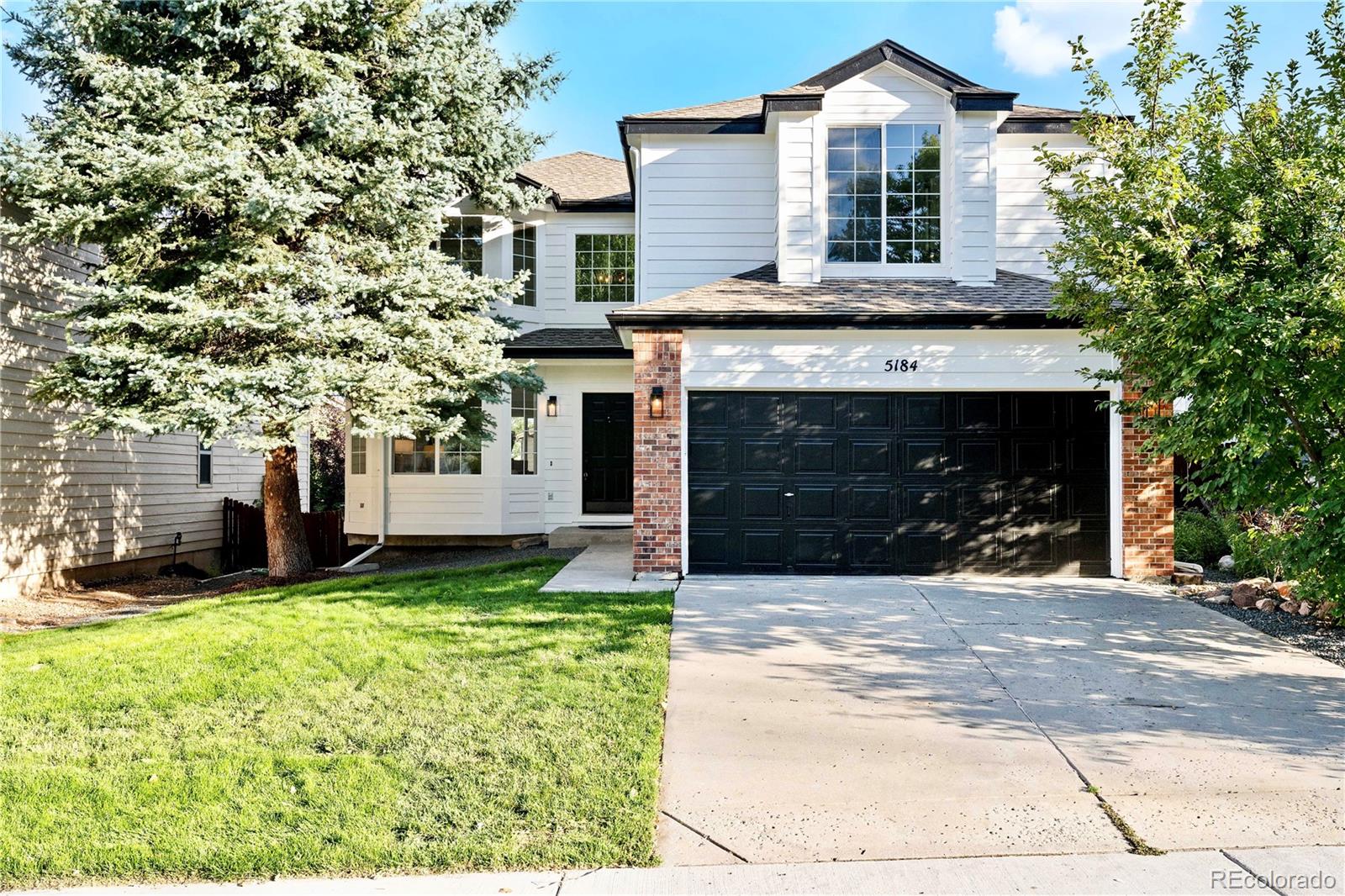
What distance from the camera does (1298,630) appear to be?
22.6 ft

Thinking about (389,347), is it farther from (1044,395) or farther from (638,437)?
(1044,395)

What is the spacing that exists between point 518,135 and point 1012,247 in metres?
7.25

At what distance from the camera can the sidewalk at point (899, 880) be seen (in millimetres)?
3045

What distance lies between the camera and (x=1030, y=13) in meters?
9.90

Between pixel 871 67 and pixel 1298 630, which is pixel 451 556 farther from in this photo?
pixel 1298 630

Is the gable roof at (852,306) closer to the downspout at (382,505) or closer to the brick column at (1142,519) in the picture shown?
the brick column at (1142,519)

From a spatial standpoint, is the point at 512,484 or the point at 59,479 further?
the point at 512,484

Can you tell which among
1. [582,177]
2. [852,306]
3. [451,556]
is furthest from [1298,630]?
[582,177]

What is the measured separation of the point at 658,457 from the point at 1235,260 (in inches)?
223

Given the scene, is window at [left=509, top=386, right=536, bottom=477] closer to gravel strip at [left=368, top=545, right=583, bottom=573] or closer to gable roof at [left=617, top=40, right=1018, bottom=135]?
gravel strip at [left=368, top=545, right=583, bottom=573]

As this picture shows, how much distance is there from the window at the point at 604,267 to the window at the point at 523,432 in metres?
2.10

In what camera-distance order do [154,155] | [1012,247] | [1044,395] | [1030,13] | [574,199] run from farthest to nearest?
[574,199]
[1012,247]
[1030,13]
[1044,395]
[154,155]

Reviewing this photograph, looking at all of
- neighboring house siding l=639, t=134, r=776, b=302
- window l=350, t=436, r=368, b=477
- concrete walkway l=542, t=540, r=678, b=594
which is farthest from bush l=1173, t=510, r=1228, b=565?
window l=350, t=436, r=368, b=477

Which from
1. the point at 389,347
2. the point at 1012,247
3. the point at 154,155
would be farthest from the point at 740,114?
the point at 154,155
